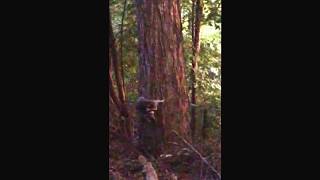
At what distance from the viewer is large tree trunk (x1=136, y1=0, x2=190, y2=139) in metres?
3.68

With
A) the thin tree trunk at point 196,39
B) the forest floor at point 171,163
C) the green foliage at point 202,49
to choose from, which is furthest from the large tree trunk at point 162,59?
the thin tree trunk at point 196,39

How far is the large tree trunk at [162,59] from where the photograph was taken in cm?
368

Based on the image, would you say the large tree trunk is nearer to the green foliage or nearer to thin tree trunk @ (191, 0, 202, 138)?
the green foliage

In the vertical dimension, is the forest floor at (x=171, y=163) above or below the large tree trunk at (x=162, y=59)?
below

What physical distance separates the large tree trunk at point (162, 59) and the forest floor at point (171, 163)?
0.89 feet

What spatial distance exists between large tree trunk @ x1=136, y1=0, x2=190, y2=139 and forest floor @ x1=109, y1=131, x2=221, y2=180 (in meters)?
0.27

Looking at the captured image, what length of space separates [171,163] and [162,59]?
0.84 metres

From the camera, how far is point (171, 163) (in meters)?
3.44
